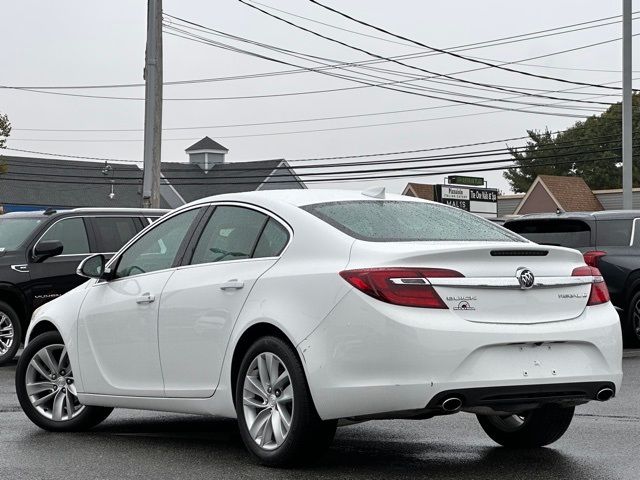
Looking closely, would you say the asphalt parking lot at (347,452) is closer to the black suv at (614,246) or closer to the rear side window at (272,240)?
the rear side window at (272,240)

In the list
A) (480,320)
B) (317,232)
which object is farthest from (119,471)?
(480,320)

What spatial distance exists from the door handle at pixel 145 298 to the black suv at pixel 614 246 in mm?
8962

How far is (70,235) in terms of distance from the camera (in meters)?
15.3

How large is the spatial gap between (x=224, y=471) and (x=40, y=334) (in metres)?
2.71

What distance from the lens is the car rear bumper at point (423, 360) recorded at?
247 inches

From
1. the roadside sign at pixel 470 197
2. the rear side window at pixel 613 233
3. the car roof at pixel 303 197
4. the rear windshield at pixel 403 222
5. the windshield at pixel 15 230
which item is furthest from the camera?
the roadside sign at pixel 470 197

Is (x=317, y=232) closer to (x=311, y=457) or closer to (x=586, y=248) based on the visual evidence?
(x=311, y=457)

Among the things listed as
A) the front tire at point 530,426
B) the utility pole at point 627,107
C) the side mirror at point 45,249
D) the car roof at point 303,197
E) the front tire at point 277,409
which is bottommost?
the front tire at point 530,426

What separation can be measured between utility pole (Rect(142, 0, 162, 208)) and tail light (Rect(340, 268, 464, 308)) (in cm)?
2014

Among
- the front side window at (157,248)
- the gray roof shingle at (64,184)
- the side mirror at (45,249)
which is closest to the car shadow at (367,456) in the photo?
the front side window at (157,248)

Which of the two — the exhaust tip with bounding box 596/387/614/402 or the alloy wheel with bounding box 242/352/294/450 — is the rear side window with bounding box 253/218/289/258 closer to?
the alloy wheel with bounding box 242/352/294/450

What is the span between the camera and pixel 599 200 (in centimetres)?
6656

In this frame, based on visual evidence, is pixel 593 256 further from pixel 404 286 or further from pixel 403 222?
pixel 404 286

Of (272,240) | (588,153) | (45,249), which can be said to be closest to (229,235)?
(272,240)
